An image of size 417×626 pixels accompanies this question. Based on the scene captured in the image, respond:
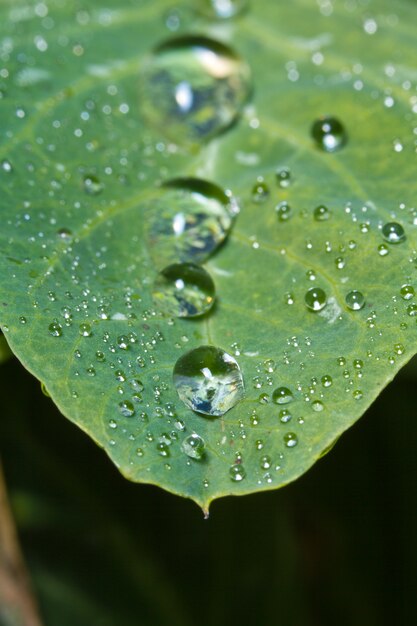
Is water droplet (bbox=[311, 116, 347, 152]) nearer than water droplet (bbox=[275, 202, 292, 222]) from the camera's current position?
No

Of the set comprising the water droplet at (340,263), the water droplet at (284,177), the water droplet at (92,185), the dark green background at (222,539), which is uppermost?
the water droplet at (284,177)

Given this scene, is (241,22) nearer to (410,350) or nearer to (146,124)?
(146,124)

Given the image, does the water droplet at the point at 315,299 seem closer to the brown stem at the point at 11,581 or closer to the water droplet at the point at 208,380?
the water droplet at the point at 208,380

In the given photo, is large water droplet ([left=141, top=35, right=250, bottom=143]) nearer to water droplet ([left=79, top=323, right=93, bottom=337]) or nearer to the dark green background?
water droplet ([left=79, top=323, right=93, bottom=337])

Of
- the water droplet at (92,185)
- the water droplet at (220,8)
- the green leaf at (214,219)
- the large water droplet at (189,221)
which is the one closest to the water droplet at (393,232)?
the green leaf at (214,219)

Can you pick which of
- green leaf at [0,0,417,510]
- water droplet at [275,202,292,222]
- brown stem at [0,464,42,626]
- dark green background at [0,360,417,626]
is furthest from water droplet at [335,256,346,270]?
dark green background at [0,360,417,626]

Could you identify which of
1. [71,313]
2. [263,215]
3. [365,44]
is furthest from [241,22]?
[71,313]
